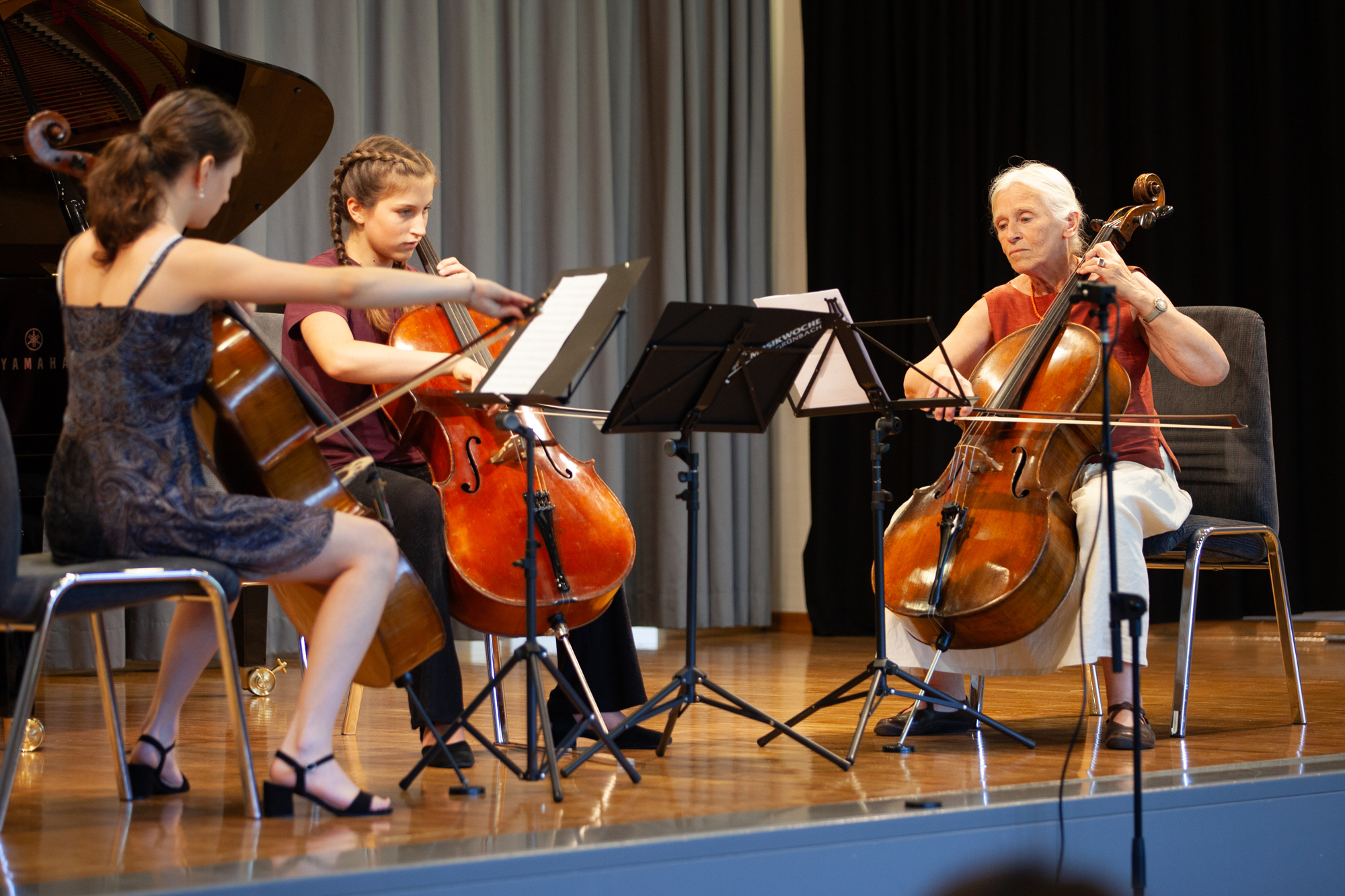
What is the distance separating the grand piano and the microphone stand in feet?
6.77

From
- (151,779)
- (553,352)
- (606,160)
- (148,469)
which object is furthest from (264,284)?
(606,160)

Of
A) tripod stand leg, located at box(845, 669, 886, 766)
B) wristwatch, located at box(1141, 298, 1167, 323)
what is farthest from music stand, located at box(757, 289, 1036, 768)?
wristwatch, located at box(1141, 298, 1167, 323)

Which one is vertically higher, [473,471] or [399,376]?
[399,376]

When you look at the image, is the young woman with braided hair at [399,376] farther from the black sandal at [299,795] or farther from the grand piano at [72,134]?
the grand piano at [72,134]

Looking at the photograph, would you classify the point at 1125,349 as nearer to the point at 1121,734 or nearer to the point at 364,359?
the point at 1121,734

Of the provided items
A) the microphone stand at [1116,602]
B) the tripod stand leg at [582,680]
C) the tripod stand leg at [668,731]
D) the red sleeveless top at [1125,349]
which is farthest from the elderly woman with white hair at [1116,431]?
the tripod stand leg at [582,680]

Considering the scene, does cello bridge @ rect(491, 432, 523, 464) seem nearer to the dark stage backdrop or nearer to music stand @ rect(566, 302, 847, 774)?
music stand @ rect(566, 302, 847, 774)

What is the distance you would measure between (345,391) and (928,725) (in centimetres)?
129

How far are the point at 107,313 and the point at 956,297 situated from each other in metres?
3.80

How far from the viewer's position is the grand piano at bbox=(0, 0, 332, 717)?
2.89m

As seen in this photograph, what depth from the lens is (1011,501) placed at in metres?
2.46

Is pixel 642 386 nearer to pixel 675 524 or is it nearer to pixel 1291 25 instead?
pixel 675 524

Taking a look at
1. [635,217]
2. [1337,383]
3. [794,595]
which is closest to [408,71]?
[635,217]

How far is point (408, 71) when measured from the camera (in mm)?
4770
